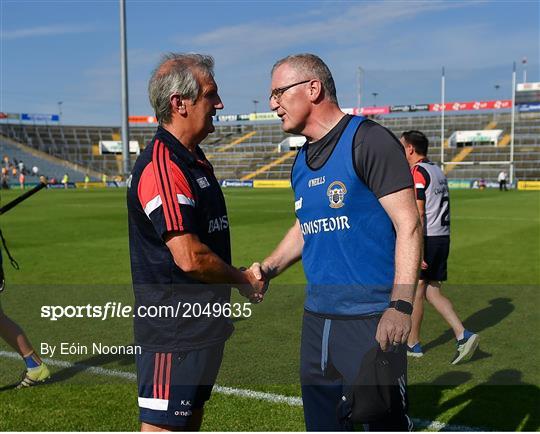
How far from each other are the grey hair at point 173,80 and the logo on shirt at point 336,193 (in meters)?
0.80

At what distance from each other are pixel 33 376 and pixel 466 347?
403cm

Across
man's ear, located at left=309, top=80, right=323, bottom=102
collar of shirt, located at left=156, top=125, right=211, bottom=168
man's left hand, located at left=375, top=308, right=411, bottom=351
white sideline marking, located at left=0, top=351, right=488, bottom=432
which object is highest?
man's ear, located at left=309, top=80, right=323, bottom=102

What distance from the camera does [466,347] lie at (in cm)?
579

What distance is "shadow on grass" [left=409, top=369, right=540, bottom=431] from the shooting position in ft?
14.5

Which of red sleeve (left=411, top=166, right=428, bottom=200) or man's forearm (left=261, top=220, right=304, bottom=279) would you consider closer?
man's forearm (left=261, top=220, right=304, bottom=279)

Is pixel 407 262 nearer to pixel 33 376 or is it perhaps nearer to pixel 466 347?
pixel 466 347

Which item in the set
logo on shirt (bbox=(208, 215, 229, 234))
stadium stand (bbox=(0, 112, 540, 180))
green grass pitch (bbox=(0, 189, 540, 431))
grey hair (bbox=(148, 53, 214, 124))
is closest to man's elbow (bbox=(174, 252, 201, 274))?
logo on shirt (bbox=(208, 215, 229, 234))

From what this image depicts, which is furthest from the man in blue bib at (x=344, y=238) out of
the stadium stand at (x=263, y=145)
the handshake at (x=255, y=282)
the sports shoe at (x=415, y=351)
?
the stadium stand at (x=263, y=145)

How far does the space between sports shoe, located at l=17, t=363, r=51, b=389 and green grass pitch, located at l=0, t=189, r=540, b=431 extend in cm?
9

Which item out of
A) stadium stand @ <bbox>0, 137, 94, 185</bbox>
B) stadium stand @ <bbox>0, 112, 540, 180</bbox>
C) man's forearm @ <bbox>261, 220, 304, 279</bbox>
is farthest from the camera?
stadium stand @ <bbox>0, 137, 94, 185</bbox>

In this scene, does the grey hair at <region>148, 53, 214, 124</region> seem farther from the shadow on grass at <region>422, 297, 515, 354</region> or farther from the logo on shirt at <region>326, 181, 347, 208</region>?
the shadow on grass at <region>422, 297, 515, 354</region>

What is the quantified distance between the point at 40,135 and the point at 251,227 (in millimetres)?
63027

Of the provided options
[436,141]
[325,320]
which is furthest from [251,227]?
[436,141]

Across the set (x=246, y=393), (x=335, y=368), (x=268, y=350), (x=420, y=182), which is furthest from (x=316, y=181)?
(x=268, y=350)
